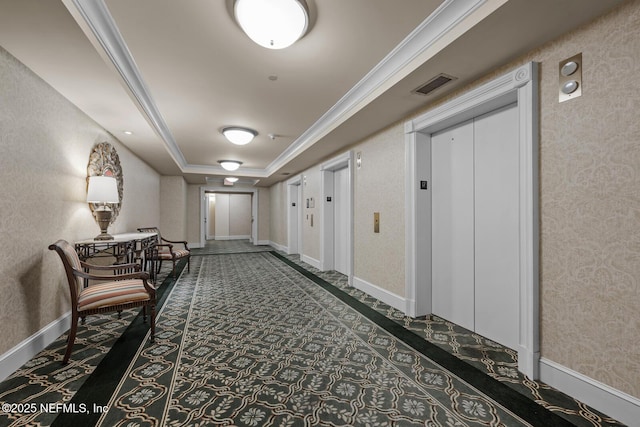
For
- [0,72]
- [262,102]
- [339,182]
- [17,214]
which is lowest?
[17,214]

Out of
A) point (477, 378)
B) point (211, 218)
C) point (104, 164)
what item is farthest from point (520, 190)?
point (211, 218)

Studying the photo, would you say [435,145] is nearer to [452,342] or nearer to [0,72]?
[452,342]

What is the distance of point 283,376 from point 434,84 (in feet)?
9.67

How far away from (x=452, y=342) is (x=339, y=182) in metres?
3.87

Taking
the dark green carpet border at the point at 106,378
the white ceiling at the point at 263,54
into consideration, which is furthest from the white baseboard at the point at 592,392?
the dark green carpet border at the point at 106,378

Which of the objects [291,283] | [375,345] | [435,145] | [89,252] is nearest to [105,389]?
[89,252]

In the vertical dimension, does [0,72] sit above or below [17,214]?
above

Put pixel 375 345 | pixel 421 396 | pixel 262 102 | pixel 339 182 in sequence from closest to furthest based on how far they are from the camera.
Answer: pixel 421 396
pixel 375 345
pixel 262 102
pixel 339 182

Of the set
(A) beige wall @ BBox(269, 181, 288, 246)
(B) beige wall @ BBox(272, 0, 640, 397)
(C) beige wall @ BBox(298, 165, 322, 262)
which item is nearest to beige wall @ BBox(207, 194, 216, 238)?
(A) beige wall @ BBox(269, 181, 288, 246)

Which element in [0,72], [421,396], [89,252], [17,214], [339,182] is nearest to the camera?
[421,396]

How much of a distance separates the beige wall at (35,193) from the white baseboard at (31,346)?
0.15 feet

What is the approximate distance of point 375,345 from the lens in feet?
8.68

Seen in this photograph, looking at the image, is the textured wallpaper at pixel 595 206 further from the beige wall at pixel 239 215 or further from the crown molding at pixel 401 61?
the beige wall at pixel 239 215

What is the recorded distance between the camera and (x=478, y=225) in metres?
2.87
